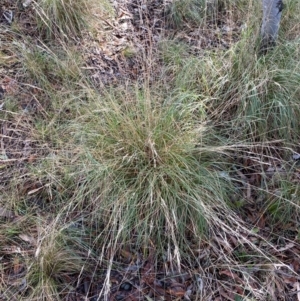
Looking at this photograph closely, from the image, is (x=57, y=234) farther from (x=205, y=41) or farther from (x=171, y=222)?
(x=205, y=41)

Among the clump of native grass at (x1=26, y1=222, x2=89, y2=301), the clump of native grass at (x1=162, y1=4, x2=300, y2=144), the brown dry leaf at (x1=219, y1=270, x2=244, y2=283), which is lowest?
the brown dry leaf at (x1=219, y1=270, x2=244, y2=283)

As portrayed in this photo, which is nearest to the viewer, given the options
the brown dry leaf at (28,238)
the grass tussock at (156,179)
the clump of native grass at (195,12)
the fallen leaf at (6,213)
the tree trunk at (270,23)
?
the grass tussock at (156,179)

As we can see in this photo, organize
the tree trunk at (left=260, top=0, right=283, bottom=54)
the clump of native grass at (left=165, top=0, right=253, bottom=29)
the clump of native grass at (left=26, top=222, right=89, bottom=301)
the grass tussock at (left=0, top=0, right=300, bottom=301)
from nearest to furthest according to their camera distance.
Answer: the clump of native grass at (left=26, top=222, right=89, bottom=301) → the grass tussock at (left=0, top=0, right=300, bottom=301) → the tree trunk at (left=260, top=0, right=283, bottom=54) → the clump of native grass at (left=165, top=0, right=253, bottom=29)

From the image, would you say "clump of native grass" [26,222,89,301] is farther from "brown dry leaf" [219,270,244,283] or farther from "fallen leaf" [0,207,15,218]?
"brown dry leaf" [219,270,244,283]

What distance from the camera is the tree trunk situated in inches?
114

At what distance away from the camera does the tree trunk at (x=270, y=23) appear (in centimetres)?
290

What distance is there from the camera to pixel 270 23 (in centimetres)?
296

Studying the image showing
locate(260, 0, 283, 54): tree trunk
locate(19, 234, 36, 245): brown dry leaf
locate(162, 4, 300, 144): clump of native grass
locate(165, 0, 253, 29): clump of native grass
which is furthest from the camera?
locate(165, 0, 253, 29): clump of native grass

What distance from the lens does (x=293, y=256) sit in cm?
226

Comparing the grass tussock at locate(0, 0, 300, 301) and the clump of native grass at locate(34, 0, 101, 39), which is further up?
the clump of native grass at locate(34, 0, 101, 39)

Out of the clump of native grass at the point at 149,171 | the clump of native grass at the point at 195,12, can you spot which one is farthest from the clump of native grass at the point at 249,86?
the clump of native grass at the point at 195,12

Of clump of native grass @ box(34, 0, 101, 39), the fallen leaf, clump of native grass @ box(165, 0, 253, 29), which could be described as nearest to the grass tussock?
the fallen leaf

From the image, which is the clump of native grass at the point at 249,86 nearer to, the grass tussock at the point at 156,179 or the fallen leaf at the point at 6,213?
the grass tussock at the point at 156,179

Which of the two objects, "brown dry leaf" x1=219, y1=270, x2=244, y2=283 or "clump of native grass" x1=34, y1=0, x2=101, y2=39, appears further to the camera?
"clump of native grass" x1=34, y1=0, x2=101, y2=39
